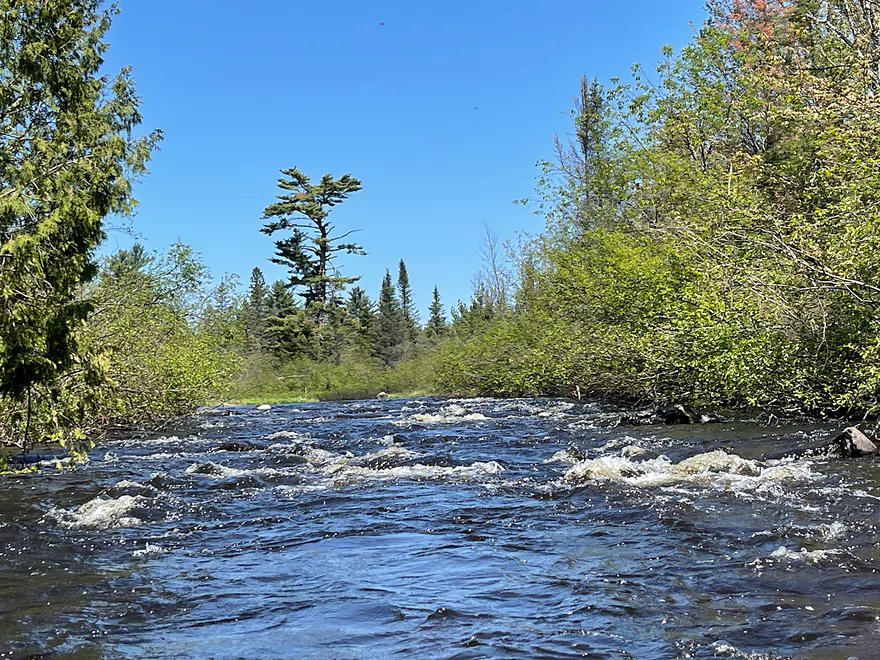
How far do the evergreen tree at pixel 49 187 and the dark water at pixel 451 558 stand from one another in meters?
1.85

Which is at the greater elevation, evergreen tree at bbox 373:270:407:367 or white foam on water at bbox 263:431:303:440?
evergreen tree at bbox 373:270:407:367

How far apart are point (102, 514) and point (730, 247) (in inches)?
453

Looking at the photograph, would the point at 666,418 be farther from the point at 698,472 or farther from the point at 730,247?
the point at 698,472

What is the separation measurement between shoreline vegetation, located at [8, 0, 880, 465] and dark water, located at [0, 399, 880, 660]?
171cm

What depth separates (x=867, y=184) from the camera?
12.1 m

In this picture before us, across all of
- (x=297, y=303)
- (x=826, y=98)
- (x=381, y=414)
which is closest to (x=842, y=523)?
(x=826, y=98)

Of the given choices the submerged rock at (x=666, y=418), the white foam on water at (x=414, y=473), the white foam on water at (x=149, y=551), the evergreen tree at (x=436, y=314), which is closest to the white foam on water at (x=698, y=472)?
the white foam on water at (x=414, y=473)

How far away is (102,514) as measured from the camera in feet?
28.4

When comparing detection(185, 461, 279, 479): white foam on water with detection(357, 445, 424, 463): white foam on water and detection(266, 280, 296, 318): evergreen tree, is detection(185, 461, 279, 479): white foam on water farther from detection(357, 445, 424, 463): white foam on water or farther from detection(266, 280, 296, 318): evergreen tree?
detection(266, 280, 296, 318): evergreen tree

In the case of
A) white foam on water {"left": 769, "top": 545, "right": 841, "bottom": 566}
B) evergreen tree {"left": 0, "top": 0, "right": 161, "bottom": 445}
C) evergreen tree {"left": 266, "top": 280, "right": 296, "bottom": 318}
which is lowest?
white foam on water {"left": 769, "top": 545, "right": 841, "bottom": 566}

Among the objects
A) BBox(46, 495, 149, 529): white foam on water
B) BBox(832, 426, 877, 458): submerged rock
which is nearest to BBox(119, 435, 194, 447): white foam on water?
BBox(46, 495, 149, 529): white foam on water

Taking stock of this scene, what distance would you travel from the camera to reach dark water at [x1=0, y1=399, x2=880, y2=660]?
15.4 ft

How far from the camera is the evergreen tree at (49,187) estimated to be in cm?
764

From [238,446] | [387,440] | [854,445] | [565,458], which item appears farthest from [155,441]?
[854,445]
